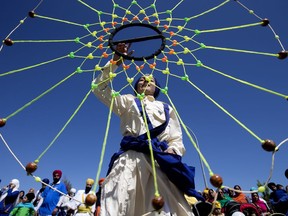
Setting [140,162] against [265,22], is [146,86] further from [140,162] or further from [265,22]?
[265,22]

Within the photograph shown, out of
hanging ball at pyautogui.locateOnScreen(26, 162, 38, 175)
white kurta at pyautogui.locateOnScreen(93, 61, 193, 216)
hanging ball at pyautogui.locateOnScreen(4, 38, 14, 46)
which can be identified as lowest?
white kurta at pyautogui.locateOnScreen(93, 61, 193, 216)

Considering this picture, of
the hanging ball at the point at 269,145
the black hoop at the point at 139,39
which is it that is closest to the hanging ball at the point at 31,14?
the black hoop at the point at 139,39

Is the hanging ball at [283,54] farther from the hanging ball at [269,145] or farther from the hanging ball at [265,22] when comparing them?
the hanging ball at [269,145]

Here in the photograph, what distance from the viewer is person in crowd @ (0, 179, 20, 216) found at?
658cm

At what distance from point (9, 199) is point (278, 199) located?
6.44m

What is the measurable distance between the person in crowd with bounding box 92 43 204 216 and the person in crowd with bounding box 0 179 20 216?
525 centimetres

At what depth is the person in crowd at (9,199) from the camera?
6.58 meters

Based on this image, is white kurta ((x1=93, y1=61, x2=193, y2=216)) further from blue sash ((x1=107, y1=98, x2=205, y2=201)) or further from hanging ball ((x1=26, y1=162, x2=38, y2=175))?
hanging ball ((x1=26, y1=162, x2=38, y2=175))

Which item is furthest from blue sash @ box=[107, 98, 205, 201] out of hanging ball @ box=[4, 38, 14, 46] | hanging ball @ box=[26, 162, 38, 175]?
hanging ball @ box=[4, 38, 14, 46]

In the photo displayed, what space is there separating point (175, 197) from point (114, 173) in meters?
0.61

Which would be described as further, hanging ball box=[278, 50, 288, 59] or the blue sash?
hanging ball box=[278, 50, 288, 59]

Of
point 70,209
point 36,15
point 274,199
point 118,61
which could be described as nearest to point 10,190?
point 70,209

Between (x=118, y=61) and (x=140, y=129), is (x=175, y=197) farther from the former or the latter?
(x=118, y=61)

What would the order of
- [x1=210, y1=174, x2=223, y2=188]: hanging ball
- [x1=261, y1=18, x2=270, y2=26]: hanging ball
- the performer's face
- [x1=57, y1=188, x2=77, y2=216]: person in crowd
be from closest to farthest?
[x1=210, y1=174, x2=223, y2=188]: hanging ball → the performer's face → [x1=261, y1=18, x2=270, y2=26]: hanging ball → [x1=57, y1=188, x2=77, y2=216]: person in crowd
